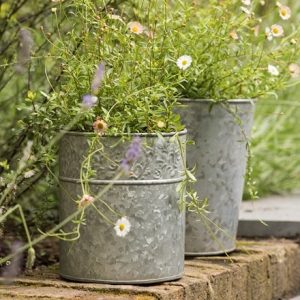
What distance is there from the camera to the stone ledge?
2.61m

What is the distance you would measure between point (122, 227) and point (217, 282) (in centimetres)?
49

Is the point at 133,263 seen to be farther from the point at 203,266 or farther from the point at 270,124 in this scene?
the point at 270,124

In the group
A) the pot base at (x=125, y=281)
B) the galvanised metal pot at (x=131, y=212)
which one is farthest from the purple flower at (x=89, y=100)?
the pot base at (x=125, y=281)

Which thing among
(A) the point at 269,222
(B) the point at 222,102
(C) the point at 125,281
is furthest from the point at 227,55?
(A) the point at 269,222

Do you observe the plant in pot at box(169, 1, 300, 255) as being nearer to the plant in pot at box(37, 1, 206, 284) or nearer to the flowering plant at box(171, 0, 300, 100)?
the flowering plant at box(171, 0, 300, 100)

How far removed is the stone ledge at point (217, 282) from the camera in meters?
2.61

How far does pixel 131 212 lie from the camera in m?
2.66

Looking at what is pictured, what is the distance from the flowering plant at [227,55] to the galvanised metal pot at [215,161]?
0.18 ft

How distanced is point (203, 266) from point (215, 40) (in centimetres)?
74

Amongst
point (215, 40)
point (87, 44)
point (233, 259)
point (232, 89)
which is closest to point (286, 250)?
point (233, 259)

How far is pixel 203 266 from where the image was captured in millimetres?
3072

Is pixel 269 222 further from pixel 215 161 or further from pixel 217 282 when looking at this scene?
pixel 217 282

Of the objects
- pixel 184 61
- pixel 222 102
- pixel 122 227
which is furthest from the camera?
pixel 222 102

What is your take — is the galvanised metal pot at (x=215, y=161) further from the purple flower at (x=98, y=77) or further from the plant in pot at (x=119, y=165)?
the purple flower at (x=98, y=77)
